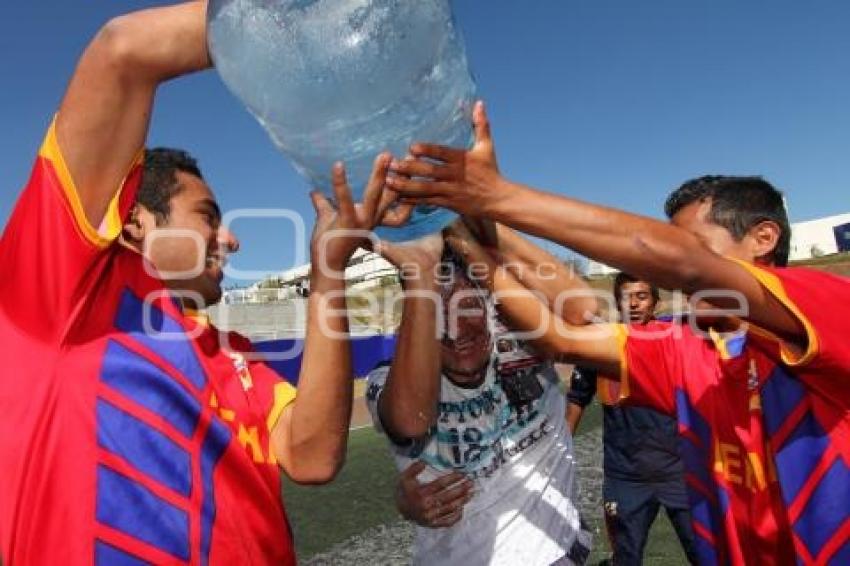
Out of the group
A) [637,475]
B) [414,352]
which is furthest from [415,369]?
[637,475]

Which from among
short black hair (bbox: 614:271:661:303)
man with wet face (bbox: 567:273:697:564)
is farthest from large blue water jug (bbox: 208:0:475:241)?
short black hair (bbox: 614:271:661:303)

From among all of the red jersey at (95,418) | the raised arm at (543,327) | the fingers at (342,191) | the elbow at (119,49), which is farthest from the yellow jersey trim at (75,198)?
the raised arm at (543,327)

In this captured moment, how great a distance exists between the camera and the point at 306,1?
1841 mm

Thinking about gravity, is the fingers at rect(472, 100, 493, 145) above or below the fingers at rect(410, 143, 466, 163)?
above

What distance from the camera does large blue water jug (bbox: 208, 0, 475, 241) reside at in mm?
1826

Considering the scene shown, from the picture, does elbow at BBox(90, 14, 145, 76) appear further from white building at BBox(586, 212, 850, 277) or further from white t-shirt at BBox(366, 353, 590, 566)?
white building at BBox(586, 212, 850, 277)

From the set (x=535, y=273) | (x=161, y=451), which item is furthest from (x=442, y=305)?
(x=161, y=451)

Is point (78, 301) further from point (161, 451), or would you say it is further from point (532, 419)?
point (532, 419)

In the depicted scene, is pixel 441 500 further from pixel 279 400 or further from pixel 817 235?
pixel 817 235

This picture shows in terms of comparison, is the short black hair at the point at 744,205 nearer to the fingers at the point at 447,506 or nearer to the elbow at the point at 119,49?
the fingers at the point at 447,506

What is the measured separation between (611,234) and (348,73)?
0.84m

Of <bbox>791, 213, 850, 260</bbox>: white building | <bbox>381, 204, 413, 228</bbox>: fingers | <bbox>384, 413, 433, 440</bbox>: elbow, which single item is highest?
<bbox>791, 213, 850, 260</bbox>: white building

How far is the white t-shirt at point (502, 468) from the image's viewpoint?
10.1 feet

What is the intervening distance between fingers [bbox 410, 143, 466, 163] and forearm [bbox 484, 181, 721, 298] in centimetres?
20
